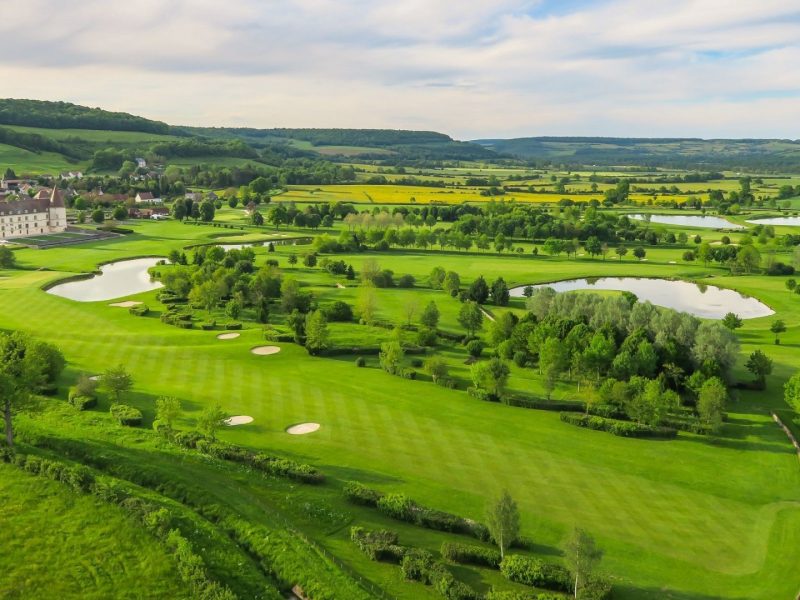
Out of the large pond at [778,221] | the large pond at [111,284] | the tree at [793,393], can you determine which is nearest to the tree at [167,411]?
the tree at [793,393]

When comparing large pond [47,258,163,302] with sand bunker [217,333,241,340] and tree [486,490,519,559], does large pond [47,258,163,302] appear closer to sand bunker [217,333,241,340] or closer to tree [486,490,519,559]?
sand bunker [217,333,241,340]

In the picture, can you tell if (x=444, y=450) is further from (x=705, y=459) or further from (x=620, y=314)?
(x=620, y=314)

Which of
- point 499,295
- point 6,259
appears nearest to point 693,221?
point 499,295

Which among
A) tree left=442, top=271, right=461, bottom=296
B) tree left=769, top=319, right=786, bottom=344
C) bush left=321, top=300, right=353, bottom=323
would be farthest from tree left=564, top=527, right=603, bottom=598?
tree left=442, top=271, right=461, bottom=296

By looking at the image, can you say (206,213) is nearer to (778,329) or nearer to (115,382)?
(115,382)

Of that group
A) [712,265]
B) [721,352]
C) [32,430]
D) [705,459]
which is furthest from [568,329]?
[712,265]
